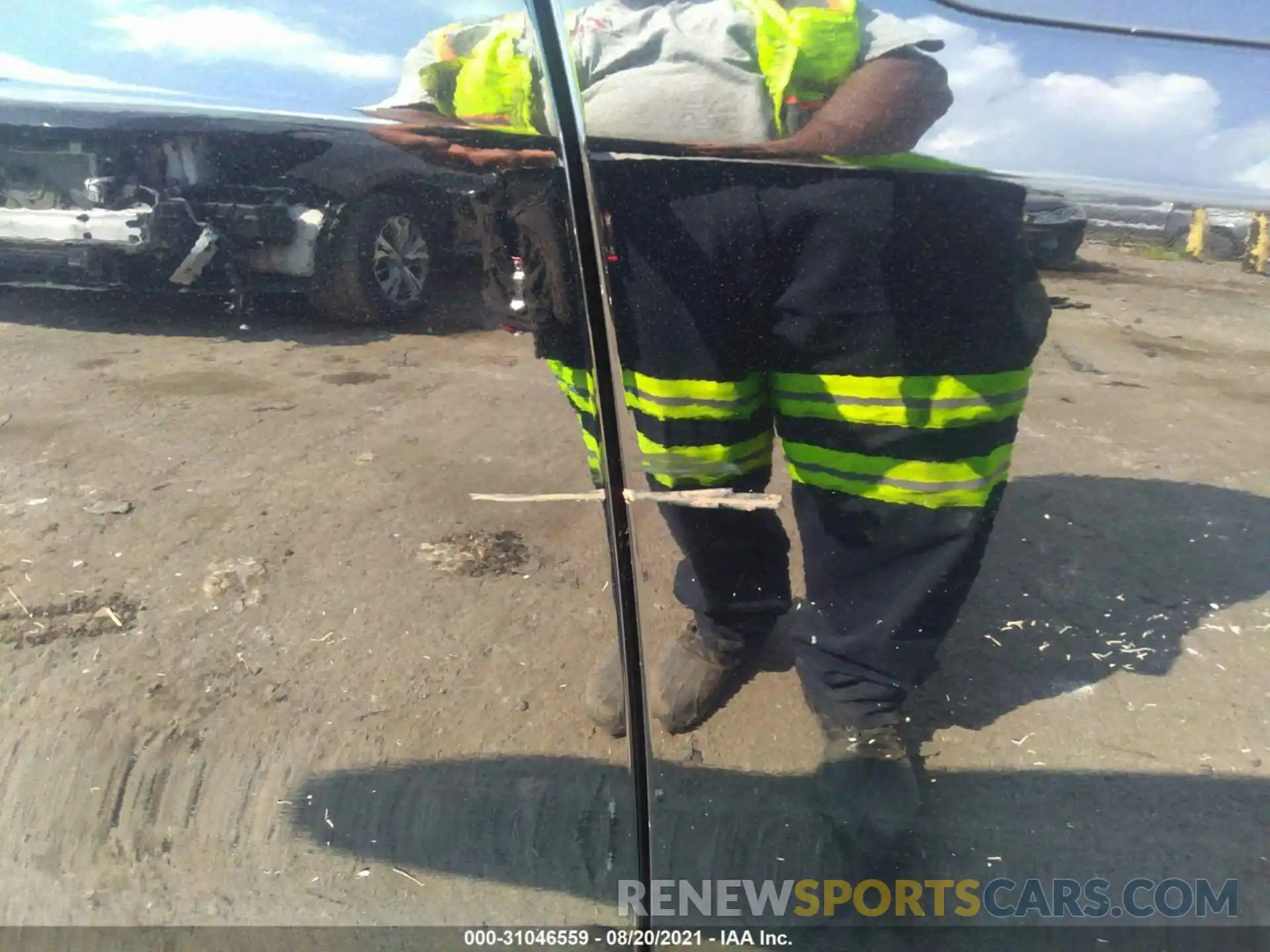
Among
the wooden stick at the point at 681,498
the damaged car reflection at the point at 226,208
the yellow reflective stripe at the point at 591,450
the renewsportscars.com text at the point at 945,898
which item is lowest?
the renewsportscars.com text at the point at 945,898

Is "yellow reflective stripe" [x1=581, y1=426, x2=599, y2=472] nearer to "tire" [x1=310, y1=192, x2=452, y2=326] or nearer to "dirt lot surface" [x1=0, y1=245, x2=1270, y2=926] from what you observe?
"dirt lot surface" [x1=0, y1=245, x2=1270, y2=926]

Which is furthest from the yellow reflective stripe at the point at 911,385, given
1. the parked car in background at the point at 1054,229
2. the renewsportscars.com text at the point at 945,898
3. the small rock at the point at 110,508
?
the small rock at the point at 110,508

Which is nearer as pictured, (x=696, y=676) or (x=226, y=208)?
(x=226, y=208)

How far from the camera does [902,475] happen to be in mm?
1072

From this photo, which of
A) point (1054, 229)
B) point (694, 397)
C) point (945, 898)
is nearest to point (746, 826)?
point (945, 898)

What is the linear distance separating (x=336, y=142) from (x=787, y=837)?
91 centimetres

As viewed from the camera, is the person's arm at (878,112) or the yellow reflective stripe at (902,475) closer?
the person's arm at (878,112)

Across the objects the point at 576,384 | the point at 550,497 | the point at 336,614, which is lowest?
the point at 336,614

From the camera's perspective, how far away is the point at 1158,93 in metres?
0.99

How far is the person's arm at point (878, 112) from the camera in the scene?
927mm

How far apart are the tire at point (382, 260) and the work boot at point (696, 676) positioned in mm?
465

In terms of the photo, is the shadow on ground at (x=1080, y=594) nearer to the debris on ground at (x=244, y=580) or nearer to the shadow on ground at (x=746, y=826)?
the shadow on ground at (x=746, y=826)

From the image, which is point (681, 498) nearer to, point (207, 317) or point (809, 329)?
point (809, 329)

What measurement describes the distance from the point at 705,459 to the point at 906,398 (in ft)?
0.78
